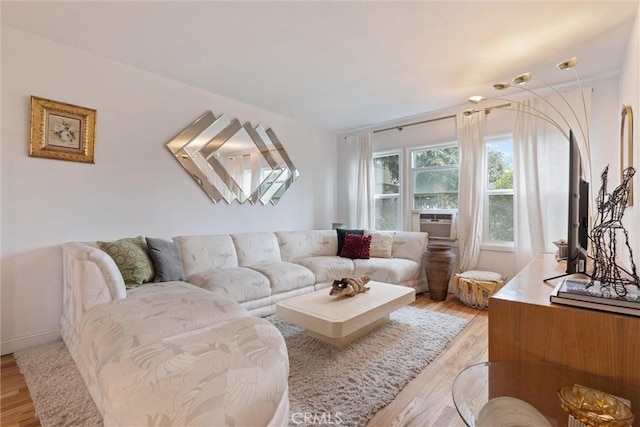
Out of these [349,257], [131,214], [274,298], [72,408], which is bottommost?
[72,408]

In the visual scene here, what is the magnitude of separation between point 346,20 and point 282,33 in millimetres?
516

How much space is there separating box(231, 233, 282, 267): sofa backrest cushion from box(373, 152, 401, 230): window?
192cm

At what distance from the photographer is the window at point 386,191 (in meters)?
4.57

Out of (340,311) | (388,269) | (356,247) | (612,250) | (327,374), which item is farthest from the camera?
(356,247)

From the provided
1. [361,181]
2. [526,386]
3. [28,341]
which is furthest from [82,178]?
[361,181]

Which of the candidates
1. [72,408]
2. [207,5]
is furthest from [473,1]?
[72,408]

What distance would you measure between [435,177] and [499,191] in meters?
0.85

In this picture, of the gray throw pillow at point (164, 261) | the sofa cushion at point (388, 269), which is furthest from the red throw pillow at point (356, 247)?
the gray throw pillow at point (164, 261)

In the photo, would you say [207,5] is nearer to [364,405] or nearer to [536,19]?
[536,19]

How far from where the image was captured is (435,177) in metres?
4.17

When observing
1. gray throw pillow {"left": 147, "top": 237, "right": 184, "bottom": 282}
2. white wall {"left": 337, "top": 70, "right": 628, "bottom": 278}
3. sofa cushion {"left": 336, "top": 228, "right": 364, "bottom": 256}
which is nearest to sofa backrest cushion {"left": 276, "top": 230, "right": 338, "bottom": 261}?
sofa cushion {"left": 336, "top": 228, "right": 364, "bottom": 256}

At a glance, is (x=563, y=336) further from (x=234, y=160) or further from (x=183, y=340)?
(x=234, y=160)

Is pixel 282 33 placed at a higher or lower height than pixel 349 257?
higher

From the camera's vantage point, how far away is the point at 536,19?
2.04 metres
